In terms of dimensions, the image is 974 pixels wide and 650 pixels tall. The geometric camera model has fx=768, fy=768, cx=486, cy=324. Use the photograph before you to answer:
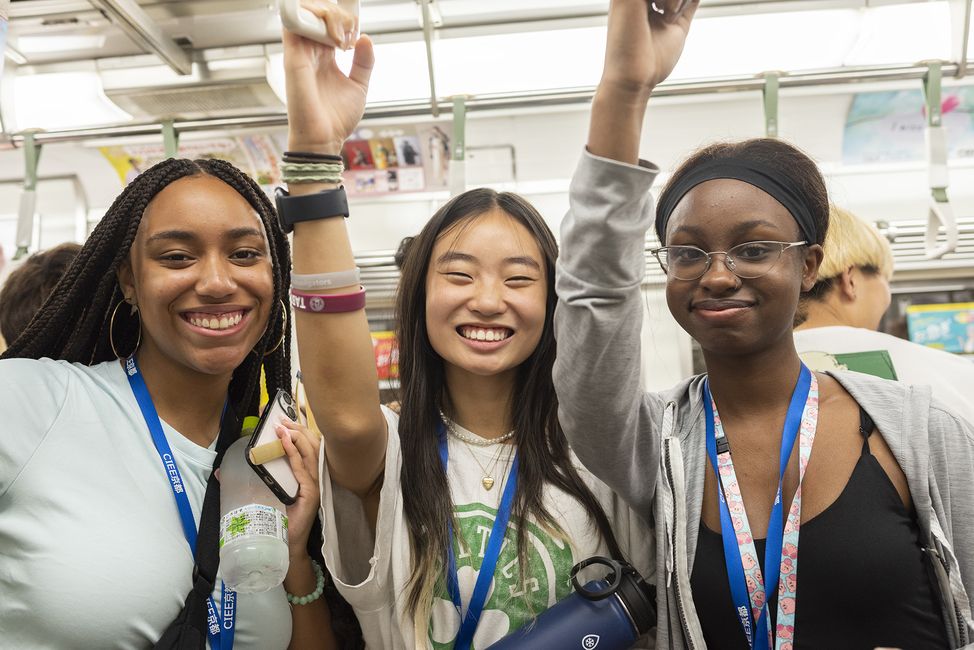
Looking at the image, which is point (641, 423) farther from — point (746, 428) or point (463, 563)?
point (463, 563)

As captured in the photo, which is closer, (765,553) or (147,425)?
(765,553)

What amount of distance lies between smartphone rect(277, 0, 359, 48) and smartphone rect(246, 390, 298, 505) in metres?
0.78

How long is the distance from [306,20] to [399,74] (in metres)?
1.79

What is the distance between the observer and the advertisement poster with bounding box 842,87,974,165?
13.5 ft

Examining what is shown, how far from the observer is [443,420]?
190 centimetres

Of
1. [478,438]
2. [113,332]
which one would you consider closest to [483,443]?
[478,438]

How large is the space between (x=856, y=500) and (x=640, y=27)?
92cm

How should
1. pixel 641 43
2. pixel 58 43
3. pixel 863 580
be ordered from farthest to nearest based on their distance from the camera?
pixel 58 43 → pixel 863 580 → pixel 641 43

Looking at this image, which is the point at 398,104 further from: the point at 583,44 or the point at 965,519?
the point at 965,519

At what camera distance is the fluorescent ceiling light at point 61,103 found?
331 cm

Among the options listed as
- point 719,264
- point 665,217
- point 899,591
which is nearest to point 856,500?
point 899,591

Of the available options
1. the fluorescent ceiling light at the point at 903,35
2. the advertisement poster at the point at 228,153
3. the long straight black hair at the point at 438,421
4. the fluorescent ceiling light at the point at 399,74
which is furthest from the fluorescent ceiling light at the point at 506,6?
the long straight black hair at the point at 438,421

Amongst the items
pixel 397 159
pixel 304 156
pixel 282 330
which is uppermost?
pixel 397 159

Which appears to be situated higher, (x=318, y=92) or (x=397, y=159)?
(x=397, y=159)
